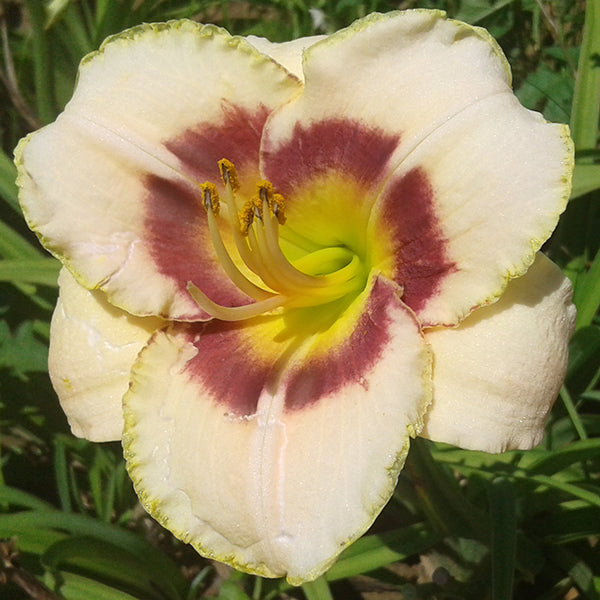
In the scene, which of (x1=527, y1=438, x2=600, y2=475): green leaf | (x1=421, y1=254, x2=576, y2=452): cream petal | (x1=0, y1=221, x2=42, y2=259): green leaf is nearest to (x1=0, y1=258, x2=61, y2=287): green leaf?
(x1=0, y1=221, x2=42, y2=259): green leaf

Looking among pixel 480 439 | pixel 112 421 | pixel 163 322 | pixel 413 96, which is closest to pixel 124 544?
pixel 112 421

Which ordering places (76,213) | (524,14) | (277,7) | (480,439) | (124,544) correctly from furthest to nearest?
(277,7), (524,14), (124,544), (76,213), (480,439)

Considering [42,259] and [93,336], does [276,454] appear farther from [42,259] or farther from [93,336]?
[42,259]

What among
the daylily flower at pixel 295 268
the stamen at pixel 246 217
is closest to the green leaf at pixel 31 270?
the daylily flower at pixel 295 268

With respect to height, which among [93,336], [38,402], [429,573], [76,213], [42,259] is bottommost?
[429,573]

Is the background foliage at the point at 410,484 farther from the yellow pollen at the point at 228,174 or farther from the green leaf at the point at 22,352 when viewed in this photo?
the yellow pollen at the point at 228,174

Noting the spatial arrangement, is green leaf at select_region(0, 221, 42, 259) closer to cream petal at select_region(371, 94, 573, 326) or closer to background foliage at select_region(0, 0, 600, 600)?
background foliage at select_region(0, 0, 600, 600)

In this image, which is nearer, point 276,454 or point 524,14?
point 276,454
